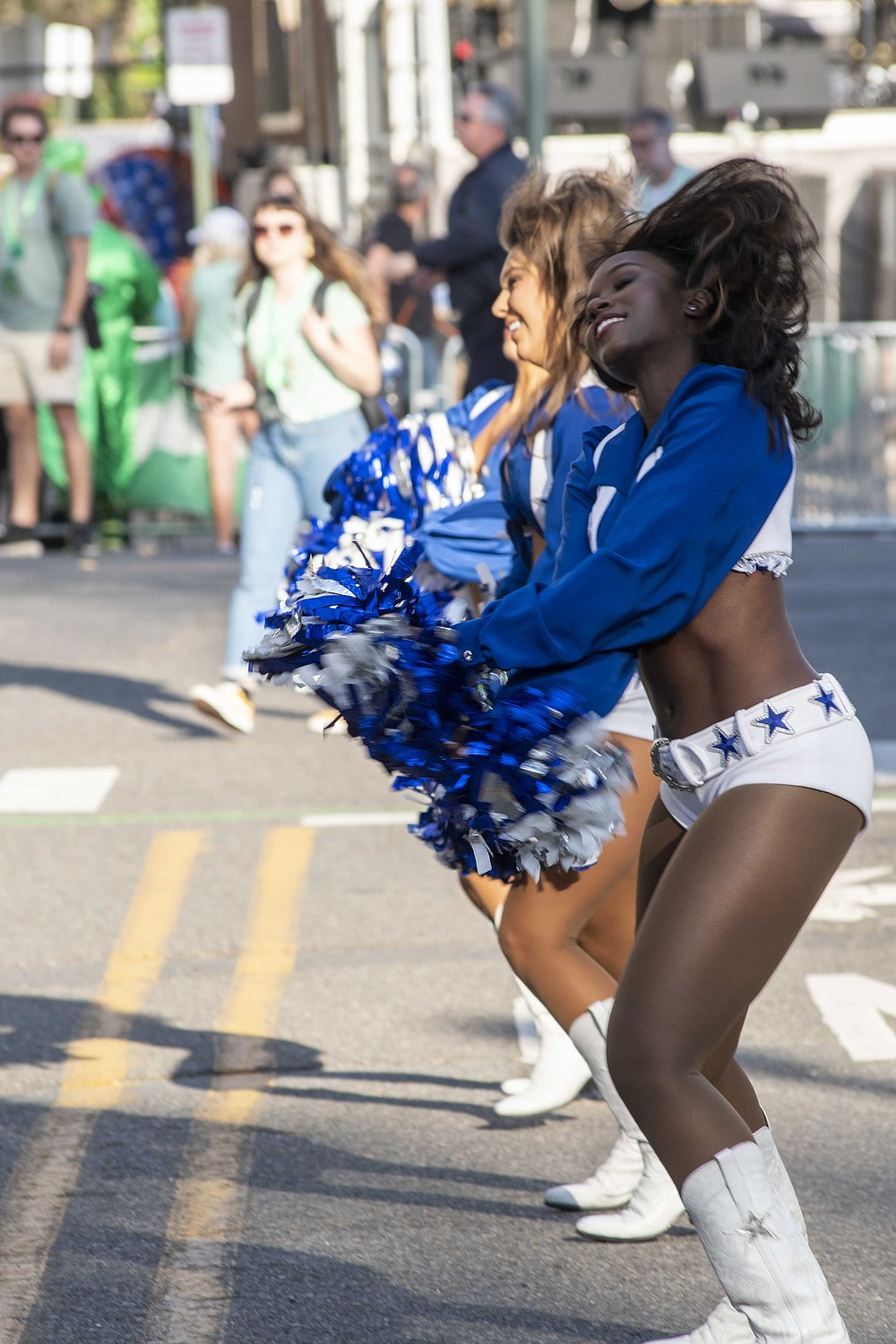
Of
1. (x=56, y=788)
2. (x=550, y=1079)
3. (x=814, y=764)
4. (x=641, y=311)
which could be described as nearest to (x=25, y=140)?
(x=56, y=788)

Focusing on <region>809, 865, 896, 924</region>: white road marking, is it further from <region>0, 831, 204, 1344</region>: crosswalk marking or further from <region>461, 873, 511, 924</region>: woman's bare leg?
<region>0, 831, 204, 1344</region>: crosswalk marking

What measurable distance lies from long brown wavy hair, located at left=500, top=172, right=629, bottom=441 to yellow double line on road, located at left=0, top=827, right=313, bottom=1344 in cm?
160

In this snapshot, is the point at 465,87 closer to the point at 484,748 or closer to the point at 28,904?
the point at 28,904

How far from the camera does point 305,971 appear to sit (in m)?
5.34

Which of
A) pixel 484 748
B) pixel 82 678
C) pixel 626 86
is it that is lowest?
pixel 82 678

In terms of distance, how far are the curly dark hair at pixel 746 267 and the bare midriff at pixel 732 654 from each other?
0.77 ft

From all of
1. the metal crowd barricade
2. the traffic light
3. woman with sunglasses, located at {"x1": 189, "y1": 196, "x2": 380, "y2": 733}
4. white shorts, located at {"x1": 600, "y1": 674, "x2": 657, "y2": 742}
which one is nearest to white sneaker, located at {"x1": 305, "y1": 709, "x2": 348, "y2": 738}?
woman with sunglasses, located at {"x1": 189, "y1": 196, "x2": 380, "y2": 733}

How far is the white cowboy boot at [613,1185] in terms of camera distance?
12.4 feet

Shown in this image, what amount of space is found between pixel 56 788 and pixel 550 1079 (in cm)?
363

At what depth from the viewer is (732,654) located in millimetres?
2830

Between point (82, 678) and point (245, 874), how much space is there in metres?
3.48

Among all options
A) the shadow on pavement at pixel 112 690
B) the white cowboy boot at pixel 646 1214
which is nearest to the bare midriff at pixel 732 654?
the white cowboy boot at pixel 646 1214

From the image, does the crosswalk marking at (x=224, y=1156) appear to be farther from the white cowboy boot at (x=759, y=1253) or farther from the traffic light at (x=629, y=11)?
the traffic light at (x=629, y=11)

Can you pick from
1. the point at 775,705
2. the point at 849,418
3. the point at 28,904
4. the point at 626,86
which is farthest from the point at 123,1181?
the point at 626,86
